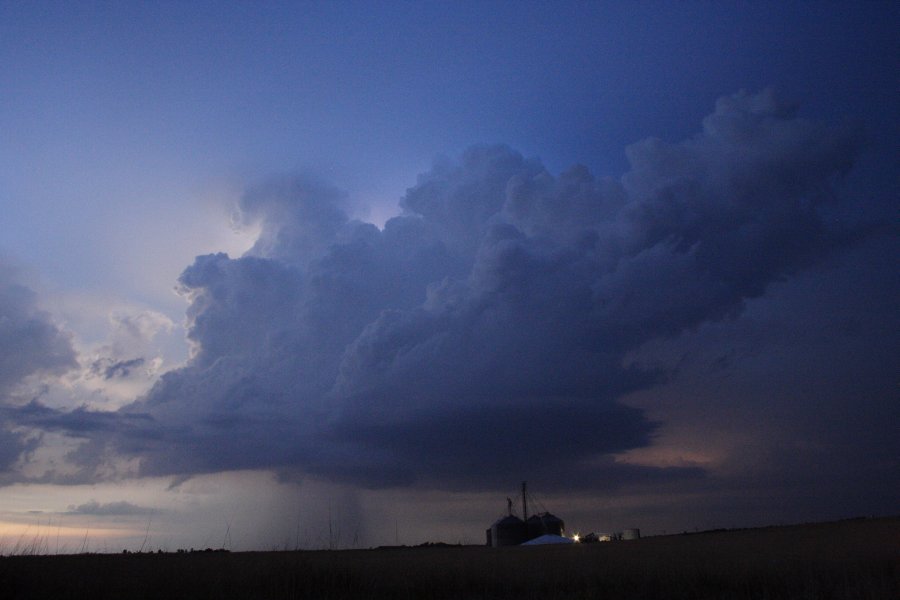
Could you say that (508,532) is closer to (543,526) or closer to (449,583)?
(543,526)

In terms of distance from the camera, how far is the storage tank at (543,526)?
108562 millimetres

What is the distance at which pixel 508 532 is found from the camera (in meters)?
110

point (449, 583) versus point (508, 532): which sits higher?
point (508, 532)

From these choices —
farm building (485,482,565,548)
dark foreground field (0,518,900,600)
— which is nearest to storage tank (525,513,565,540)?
farm building (485,482,565,548)

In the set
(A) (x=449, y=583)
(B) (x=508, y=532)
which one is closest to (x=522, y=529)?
(B) (x=508, y=532)

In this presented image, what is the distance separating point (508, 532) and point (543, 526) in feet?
18.0

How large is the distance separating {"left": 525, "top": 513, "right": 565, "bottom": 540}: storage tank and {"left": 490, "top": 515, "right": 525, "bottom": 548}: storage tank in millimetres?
1269

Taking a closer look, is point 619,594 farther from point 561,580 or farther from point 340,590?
point 340,590

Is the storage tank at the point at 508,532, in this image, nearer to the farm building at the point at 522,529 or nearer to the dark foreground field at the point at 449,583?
the farm building at the point at 522,529

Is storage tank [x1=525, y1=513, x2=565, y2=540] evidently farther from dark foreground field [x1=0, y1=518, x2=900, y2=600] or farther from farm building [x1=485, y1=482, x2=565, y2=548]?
dark foreground field [x1=0, y1=518, x2=900, y2=600]

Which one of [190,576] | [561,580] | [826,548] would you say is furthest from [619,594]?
[826,548]

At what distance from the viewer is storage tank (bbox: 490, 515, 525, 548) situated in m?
109

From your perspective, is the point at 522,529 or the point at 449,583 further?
the point at 522,529

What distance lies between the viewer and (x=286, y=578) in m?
29.8
